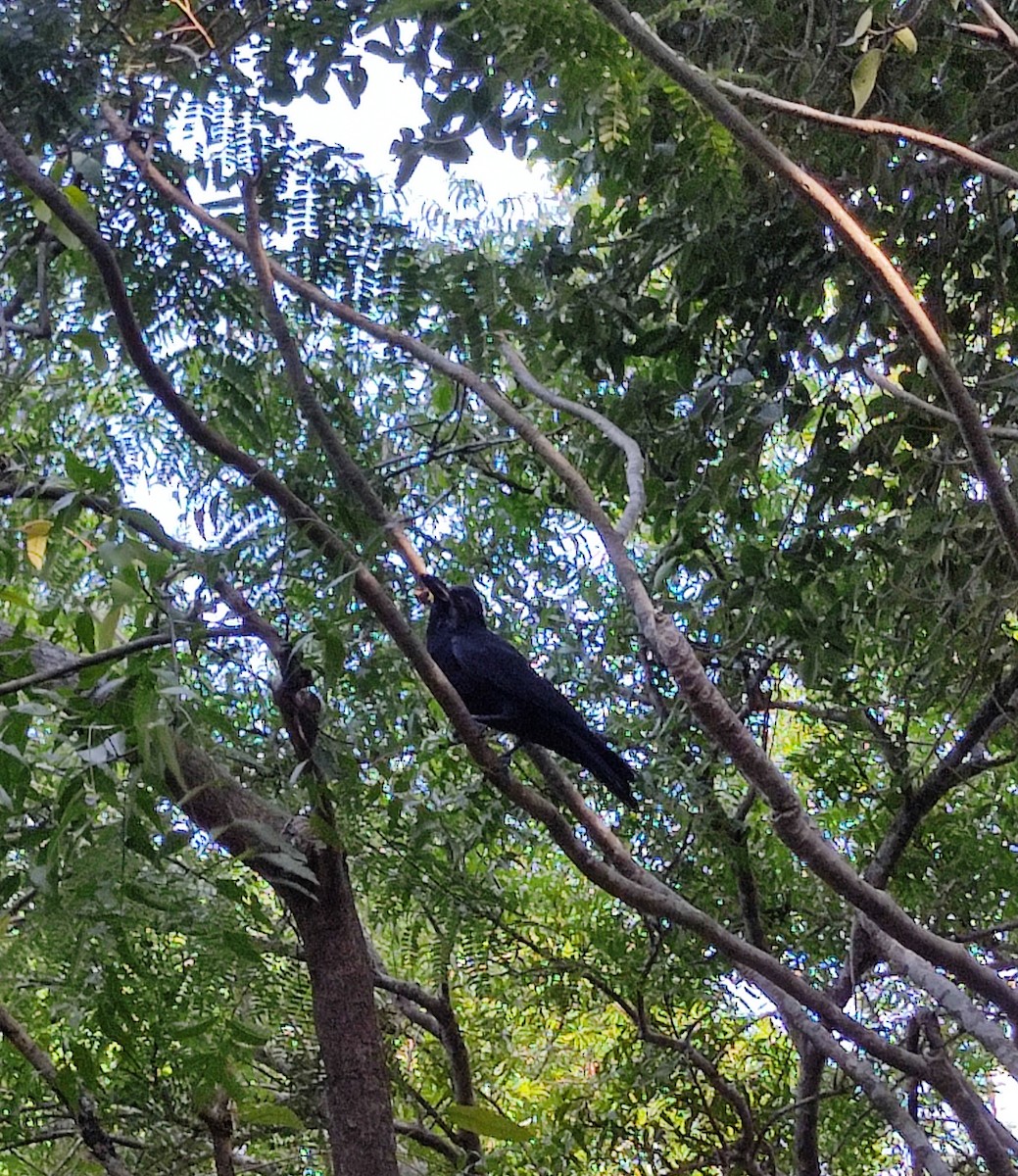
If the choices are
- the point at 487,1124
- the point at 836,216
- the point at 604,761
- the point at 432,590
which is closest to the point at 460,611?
the point at 604,761

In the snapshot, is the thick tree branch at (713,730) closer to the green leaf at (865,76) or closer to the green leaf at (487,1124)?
the green leaf at (865,76)

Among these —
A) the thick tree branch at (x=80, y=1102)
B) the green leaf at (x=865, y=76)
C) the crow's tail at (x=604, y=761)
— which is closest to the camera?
the green leaf at (x=865, y=76)

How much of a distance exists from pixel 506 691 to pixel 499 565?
0.44 meters

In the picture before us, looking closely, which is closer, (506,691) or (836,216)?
(836,216)

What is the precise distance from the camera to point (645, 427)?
273 centimetres

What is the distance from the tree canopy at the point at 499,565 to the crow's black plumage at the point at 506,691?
0.14m

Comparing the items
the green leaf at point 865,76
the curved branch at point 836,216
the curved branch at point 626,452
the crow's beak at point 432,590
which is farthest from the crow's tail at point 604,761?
the green leaf at point 865,76

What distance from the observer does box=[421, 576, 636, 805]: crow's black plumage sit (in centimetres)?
304

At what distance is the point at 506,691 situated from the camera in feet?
10.6

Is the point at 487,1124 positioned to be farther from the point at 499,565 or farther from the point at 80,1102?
the point at 499,565

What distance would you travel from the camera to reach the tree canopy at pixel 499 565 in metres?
1.72

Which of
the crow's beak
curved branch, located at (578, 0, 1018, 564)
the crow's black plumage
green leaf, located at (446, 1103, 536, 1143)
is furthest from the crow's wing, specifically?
curved branch, located at (578, 0, 1018, 564)

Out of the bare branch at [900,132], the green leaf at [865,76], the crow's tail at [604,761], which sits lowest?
the bare branch at [900,132]

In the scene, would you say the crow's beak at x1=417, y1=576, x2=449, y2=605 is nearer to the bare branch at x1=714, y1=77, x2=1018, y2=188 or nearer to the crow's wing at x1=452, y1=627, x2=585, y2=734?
the crow's wing at x1=452, y1=627, x2=585, y2=734
